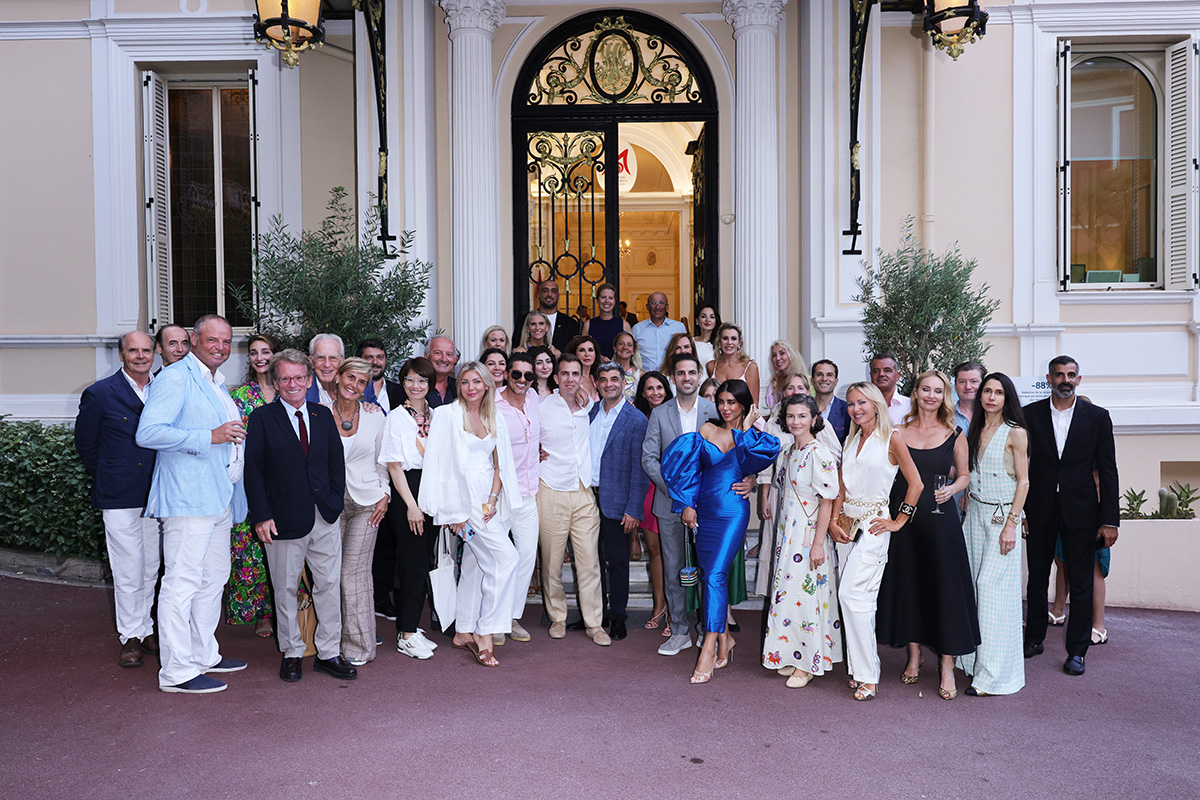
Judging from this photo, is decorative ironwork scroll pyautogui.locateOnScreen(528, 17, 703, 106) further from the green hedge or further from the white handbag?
the green hedge

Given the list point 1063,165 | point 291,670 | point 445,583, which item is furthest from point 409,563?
point 1063,165

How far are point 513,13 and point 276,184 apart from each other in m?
2.88

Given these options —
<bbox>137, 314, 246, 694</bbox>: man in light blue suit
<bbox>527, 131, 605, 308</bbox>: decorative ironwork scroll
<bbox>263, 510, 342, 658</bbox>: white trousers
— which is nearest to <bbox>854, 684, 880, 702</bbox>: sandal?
<bbox>263, 510, 342, 658</bbox>: white trousers

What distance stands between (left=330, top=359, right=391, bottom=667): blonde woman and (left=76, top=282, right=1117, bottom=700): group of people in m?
0.01

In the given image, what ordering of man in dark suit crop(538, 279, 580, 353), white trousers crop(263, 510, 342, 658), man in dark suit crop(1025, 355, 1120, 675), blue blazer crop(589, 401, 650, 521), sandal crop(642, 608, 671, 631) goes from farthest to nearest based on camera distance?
man in dark suit crop(538, 279, 580, 353) → sandal crop(642, 608, 671, 631) → blue blazer crop(589, 401, 650, 521) → man in dark suit crop(1025, 355, 1120, 675) → white trousers crop(263, 510, 342, 658)

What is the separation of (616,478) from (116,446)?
9.89 ft

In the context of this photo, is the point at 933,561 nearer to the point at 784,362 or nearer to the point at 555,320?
the point at 784,362

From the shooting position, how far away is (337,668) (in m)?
5.21

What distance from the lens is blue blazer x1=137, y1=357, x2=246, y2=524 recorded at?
478 cm

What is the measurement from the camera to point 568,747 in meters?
4.27

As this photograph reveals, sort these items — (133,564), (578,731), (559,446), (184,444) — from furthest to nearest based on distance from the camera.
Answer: (559,446) → (133,564) → (184,444) → (578,731)

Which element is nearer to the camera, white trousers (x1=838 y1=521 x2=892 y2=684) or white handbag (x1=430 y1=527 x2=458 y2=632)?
white trousers (x1=838 y1=521 x2=892 y2=684)

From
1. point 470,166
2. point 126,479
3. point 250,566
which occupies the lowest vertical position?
point 250,566

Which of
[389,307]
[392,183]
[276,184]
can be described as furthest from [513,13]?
[389,307]
